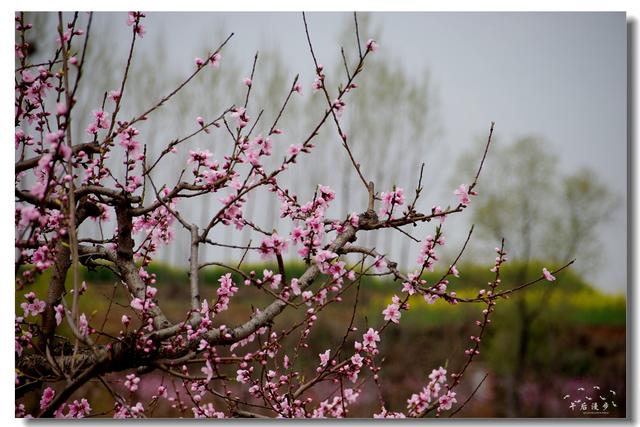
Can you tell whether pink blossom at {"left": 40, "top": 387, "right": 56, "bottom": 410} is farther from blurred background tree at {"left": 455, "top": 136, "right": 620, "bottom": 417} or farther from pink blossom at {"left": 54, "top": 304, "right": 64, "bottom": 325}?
blurred background tree at {"left": 455, "top": 136, "right": 620, "bottom": 417}

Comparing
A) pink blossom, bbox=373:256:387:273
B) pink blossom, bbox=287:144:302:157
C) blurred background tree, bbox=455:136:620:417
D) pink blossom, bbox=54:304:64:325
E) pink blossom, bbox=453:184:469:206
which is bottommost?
pink blossom, bbox=54:304:64:325

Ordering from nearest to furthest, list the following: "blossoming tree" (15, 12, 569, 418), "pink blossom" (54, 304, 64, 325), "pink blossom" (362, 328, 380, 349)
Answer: "blossoming tree" (15, 12, 569, 418)
"pink blossom" (54, 304, 64, 325)
"pink blossom" (362, 328, 380, 349)

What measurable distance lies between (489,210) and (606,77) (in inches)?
81.7

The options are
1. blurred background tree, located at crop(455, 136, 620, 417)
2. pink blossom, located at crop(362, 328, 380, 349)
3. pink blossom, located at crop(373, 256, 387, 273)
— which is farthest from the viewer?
blurred background tree, located at crop(455, 136, 620, 417)

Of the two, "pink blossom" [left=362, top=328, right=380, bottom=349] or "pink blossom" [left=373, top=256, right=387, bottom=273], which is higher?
"pink blossom" [left=373, top=256, right=387, bottom=273]

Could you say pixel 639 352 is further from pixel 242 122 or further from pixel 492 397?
pixel 492 397

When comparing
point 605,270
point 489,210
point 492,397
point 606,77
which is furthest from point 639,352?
point 492,397

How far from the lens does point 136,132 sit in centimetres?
192

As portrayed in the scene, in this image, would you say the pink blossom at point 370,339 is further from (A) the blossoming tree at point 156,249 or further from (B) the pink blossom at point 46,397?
(B) the pink blossom at point 46,397

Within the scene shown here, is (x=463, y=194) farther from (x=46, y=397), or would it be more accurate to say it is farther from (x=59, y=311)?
(x=46, y=397)

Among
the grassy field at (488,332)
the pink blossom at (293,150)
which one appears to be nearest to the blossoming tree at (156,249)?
the pink blossom at (293,150)

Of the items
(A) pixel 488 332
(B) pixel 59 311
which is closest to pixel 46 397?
(B) pixel 59 311

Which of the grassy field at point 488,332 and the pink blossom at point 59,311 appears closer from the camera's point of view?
the pink blossom at point 59,311

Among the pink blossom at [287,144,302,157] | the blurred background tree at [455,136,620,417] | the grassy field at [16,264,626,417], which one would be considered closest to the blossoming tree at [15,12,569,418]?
the pink blossom at [287,144,302,157]
